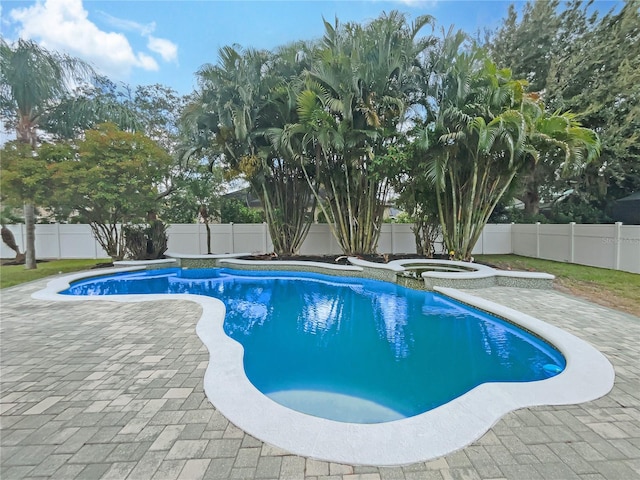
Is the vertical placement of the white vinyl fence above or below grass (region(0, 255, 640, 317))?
above

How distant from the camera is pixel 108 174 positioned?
10.6 metres

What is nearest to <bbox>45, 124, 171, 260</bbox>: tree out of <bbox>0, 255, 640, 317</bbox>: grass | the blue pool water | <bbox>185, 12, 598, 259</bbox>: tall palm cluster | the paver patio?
<bbox>185, 12, 598, 259</bbox>: tall palm cluster

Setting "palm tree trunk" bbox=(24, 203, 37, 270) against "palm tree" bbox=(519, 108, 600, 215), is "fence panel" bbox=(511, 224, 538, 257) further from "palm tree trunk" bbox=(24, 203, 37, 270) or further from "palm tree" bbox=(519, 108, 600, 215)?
"palm tree trunk" bbox=(24, 203, 37, 270)

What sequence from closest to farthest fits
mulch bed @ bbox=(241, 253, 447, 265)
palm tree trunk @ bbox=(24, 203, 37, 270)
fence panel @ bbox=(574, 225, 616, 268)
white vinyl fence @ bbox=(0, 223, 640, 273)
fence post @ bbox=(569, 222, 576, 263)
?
1. fence panel @ bbox=(574, 225, 616, 268)
2. palm tree trunk @ bbox=(24, 203, 37, 270)
3. fence post @ bbox=(569, 222, 576, 263)
4. mulch bed @ bbox=(241, 253, 447, 265)
5. white vinyl fence @ bbox=(0, 223, 640, 273)

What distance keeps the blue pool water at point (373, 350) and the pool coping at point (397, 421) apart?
1.62ft

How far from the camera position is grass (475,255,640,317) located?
633 cm

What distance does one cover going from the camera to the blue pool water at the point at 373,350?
3.39 meters

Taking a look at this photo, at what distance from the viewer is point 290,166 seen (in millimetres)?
12203

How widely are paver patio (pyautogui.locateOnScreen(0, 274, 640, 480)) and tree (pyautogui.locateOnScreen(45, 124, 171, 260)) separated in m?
7.62

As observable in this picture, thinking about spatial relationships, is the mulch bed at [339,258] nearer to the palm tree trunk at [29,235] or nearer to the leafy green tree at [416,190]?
the leafy green tree at [416,190]

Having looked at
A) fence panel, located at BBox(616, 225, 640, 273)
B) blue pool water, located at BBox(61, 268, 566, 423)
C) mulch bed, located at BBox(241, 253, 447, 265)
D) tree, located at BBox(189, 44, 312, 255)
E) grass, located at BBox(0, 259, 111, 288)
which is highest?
tree, located at BBox(189, 44, 312, 255)

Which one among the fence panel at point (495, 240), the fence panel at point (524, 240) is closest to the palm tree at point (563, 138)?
the fence panel at point (524, 240)

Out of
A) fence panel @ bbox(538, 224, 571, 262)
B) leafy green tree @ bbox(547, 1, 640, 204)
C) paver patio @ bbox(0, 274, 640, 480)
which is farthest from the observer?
leafy green tree @ bbox(547, 1, 640, 204)

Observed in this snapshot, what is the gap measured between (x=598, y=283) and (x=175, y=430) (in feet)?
32.3
